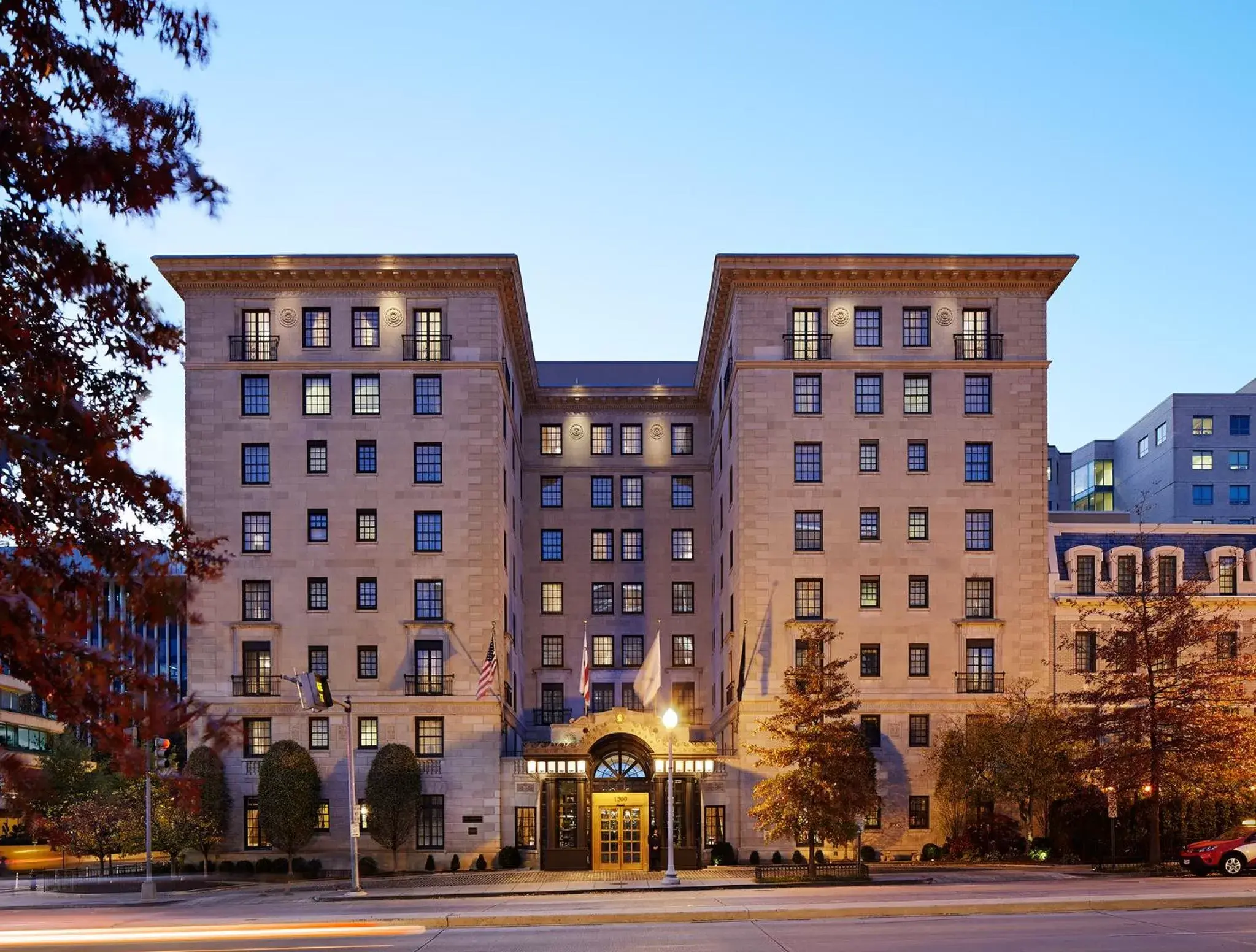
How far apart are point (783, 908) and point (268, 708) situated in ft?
109

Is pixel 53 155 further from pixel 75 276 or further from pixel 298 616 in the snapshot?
pixel 298 616

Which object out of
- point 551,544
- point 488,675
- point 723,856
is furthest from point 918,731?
point 551,544

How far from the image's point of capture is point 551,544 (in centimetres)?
7700

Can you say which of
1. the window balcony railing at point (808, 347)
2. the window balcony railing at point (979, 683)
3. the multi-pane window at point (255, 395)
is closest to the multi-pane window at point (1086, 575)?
the window balcony railing at point (979, 683)

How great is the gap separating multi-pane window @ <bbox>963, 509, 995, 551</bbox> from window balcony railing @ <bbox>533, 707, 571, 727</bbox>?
2793 centimetres

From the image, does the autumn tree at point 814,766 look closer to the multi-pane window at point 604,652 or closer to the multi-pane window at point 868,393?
the multi-pane window at point 868,393

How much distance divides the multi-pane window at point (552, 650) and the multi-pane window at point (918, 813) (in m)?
25.8

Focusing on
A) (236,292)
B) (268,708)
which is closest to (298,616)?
(268,708)

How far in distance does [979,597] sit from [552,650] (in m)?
27.9

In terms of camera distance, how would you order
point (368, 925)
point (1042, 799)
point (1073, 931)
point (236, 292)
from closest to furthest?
1. point (1073, 931)
2. point (368, 925)
3. point (1042, 799)
4. point (236, 292)

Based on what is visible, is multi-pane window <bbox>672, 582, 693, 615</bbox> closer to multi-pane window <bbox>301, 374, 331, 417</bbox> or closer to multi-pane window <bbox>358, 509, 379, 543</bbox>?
multi-pane window <bbox>358, 509, 379, 543</bbox>

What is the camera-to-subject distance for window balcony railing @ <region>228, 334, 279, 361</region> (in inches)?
2350

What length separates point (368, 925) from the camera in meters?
29.8

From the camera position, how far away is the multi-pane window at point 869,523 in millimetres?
59250
